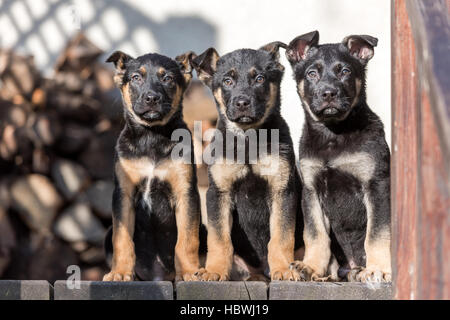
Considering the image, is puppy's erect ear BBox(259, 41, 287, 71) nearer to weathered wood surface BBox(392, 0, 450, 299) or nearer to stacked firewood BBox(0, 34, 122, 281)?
weathered wood surface BBox(392, 0, 450, 299)

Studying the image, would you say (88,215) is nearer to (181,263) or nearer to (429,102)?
(181,263)

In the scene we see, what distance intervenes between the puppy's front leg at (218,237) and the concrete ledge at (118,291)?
697 millimetres

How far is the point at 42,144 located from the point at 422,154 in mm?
3925

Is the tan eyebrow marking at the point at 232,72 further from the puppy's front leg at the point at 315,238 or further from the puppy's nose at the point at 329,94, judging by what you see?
the puppy's front leg at the point at 315,238

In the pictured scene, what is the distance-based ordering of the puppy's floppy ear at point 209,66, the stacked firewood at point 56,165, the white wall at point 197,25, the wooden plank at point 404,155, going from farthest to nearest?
the white wall at point 197,25 → the stacked firewood at point 56,165 → the puppy's floppy ear at point 209,66 → the wooden plank at point 404,155

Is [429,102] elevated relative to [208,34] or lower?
lower

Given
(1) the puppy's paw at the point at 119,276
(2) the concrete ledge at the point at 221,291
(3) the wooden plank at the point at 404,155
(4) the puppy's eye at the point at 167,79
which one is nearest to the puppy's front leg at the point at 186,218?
(1) the puppy's paw at the point at 119,276

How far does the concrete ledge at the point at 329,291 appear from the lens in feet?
9.96

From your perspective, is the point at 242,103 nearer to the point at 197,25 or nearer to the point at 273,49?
the point at 273,49

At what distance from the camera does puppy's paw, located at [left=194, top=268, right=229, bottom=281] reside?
12.3 ft

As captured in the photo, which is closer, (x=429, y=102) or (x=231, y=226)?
(x=429, y=102)

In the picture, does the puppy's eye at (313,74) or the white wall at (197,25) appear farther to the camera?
the white wall at (197,25)

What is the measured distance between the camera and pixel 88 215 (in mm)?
5938
